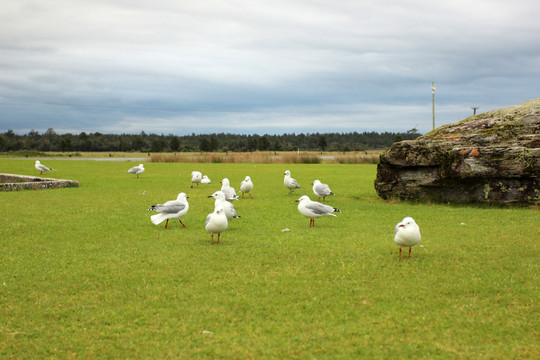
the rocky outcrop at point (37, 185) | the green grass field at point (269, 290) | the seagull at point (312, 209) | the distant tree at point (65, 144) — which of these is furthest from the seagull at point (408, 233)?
the distant tree at point (65, 144)

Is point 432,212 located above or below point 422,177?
below

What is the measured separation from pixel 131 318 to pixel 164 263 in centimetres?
233

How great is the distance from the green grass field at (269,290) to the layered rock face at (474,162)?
2.46 meters

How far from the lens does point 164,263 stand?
809cm

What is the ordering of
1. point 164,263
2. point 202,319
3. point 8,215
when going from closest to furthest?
point 202,319, point 164,263, point 8,215

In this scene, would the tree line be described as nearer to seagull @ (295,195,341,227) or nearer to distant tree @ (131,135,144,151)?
distant tree @ (131,135,144,151)

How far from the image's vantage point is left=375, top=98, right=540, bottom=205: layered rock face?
542 inches

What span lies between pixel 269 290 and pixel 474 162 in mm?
9922

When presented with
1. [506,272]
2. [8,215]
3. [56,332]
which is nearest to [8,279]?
[56,332]

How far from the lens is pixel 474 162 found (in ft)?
45.7

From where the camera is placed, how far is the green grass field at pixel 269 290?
16.6 ft

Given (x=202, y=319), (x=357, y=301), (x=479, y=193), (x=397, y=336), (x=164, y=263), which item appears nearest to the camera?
(x=397, y=336)

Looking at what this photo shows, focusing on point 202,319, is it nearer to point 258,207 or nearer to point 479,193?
point 258,207

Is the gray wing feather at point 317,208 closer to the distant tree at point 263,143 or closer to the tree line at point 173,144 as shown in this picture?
the tree line at point 173,144
